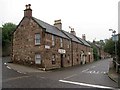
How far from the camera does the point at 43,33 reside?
28469mm

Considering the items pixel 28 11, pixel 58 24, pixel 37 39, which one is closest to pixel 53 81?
pixel 37 39

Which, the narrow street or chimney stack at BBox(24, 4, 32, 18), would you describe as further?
chimney stack at BBox(24, 4, 32, 18)

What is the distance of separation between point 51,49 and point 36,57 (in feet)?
9.14

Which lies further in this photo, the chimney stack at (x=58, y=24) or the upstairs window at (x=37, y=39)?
the chimney stack at (x=58, y=24)

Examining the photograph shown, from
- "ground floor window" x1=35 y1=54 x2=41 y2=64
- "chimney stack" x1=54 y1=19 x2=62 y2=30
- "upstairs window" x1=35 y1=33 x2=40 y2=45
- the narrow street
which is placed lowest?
the narrow street

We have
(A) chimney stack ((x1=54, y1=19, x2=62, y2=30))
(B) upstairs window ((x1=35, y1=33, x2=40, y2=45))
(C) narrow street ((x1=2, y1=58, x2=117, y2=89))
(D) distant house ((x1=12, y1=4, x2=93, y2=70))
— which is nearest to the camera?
(C) narrow street ((x1=2, y1=58, x2=117, y2=89))

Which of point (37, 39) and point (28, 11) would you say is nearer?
point (37, 39)

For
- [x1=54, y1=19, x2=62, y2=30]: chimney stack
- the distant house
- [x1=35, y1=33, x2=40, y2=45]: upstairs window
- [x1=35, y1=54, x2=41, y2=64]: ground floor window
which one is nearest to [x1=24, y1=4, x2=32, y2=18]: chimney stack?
the distant house

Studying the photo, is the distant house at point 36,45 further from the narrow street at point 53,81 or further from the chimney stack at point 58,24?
Result: the narrow street at point 53,81

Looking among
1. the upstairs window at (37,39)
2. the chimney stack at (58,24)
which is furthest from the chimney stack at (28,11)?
the chimney stack at (58,24)

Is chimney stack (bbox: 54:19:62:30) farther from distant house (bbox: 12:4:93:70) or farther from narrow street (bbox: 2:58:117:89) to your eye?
narrow street (bbox: 2:58:117:89)

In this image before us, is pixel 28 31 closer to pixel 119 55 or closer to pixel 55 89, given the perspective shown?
pixel 119 55

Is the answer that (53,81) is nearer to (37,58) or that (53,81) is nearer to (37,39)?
(37,58)

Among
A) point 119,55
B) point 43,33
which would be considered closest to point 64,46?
point 43,33
